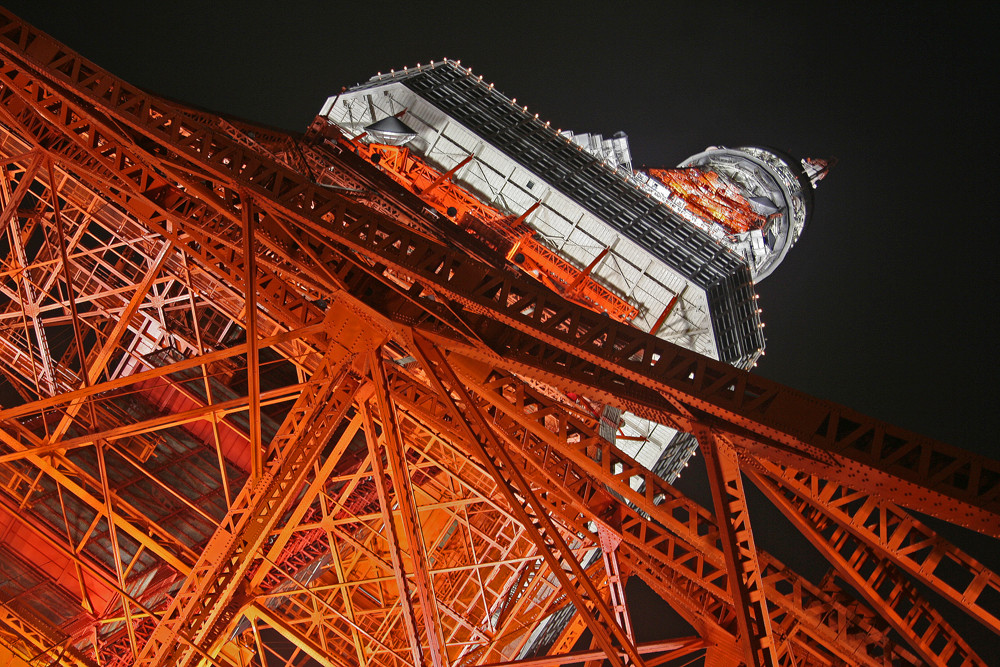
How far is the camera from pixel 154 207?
11.3m

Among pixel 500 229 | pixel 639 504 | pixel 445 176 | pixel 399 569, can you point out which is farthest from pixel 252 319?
pixel 445 176

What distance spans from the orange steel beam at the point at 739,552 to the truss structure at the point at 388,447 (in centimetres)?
3

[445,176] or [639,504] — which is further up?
[445,176]

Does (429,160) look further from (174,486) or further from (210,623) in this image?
(210,623)

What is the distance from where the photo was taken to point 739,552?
7.93 metres

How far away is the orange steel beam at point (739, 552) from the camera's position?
7.39 m

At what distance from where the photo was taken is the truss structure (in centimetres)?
812

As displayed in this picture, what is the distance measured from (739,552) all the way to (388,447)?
4.28 metres

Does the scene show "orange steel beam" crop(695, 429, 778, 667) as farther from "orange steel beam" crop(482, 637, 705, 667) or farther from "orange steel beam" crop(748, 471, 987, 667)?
"orange steel beam" crop(482, 637, 705, 667)

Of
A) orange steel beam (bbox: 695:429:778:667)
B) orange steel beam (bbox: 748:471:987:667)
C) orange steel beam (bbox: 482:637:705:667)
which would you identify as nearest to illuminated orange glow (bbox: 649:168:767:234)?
orange steel beam (bbox: 482:637:705:667)

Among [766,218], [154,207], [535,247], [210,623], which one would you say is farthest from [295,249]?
[766,218]

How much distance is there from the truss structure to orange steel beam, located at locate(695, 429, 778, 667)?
0.03 meters

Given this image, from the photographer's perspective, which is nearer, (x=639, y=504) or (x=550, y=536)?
(x=550, y=536)

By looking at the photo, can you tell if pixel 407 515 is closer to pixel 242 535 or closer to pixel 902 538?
pixel 242 535
